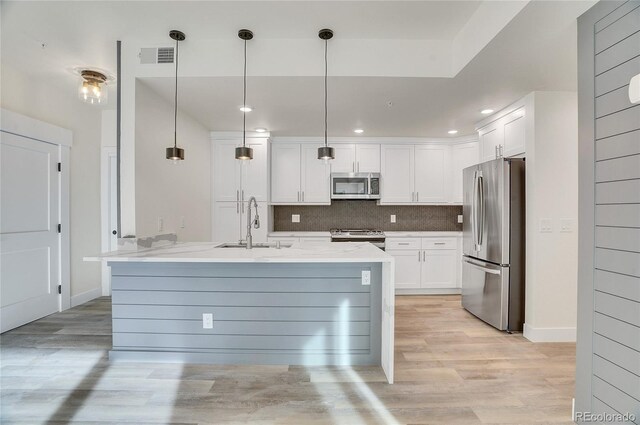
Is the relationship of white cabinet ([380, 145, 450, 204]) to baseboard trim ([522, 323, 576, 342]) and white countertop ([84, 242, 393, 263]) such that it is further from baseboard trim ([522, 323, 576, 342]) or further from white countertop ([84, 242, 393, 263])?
white countertop ([84, 242, 393, 263])

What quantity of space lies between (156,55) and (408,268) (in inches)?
156

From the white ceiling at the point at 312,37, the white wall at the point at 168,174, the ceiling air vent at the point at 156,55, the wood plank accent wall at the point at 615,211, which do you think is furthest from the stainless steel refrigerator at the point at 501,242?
the white wall at the point at 168,174

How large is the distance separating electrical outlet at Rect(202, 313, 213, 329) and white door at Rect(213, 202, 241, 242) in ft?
6.64

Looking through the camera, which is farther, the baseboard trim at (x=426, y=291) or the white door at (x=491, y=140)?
the baseboard trim at (x=426, y=291)

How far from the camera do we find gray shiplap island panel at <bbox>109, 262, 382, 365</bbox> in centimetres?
239

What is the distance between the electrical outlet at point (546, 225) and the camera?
Answer: 2.92 m

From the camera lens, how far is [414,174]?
4.70m

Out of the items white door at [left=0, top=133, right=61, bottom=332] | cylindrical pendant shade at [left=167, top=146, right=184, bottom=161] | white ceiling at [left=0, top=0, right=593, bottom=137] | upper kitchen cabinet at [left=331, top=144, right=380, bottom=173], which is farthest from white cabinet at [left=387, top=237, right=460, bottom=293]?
white door at [left=0, top=133, right=61, bottom=332]

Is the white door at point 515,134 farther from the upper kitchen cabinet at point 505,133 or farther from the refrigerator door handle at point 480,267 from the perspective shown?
the refrigerator door handle at point 480,267

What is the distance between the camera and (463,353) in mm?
2635

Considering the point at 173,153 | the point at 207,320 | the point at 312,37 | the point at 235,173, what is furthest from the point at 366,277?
the point at 235,173

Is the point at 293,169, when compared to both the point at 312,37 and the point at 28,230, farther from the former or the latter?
the point at 28,230

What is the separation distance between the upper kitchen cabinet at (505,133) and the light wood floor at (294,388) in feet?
6.57

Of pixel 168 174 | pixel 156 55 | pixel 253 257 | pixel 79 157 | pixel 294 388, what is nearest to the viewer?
pixel 294 388
